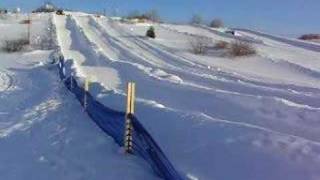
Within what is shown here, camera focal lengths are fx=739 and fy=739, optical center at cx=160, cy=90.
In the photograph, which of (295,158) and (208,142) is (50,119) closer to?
(208,142)

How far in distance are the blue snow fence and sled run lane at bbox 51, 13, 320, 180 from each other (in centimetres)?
37

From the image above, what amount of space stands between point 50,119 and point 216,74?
1537 centimetres

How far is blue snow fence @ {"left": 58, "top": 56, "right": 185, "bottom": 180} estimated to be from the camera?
1107cm

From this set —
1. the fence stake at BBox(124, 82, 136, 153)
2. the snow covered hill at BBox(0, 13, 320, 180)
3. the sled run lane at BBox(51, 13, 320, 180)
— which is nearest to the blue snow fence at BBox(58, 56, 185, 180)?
the fence stake at BBox(124, 82, 136, 153)

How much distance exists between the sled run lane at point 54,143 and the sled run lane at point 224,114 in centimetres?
91

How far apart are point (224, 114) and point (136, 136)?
19.7 feet

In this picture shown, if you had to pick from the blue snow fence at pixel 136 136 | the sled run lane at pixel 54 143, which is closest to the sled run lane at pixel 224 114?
the blue snow fence at pixel 136 136

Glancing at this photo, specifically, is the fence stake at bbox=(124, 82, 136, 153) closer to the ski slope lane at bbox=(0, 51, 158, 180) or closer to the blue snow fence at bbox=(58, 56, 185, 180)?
the blue snow fence at bbox=(58, 56, 185, 180)

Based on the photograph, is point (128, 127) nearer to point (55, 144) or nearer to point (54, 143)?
point (55, 144)

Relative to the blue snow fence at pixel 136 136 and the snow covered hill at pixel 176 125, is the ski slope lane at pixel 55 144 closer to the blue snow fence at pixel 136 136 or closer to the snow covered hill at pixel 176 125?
the snow covered hill at pixel 176 125

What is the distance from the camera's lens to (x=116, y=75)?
33.6 meters

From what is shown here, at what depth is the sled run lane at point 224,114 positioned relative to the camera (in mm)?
10602

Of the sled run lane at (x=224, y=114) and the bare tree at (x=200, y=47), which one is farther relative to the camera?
the bare tree at (x=200, y=47)

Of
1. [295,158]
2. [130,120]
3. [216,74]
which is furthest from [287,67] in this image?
[295,158]
